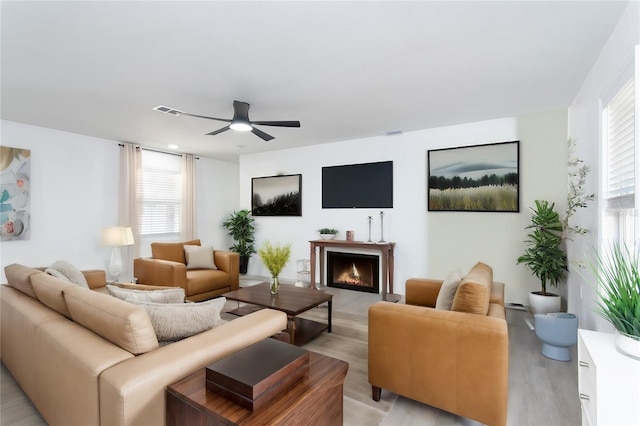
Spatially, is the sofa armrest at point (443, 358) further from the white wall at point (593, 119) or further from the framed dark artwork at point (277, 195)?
the framed dark artwork at point (277, 195)

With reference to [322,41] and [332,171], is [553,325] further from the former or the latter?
[332,171]

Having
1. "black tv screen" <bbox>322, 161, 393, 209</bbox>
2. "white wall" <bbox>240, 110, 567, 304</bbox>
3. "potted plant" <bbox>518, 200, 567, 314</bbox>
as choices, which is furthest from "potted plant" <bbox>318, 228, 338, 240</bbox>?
"potted plant" <bbox>518, 200, 567, 314</bbox>

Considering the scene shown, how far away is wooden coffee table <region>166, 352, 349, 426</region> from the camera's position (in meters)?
1.01

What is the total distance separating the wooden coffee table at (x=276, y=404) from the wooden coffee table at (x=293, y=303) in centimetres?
152

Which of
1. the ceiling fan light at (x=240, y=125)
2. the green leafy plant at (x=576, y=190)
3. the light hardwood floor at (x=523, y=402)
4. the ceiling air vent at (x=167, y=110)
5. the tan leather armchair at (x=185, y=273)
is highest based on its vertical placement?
the ceiling air vent at (x=167, y=110)

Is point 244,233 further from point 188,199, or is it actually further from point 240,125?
point 240,125

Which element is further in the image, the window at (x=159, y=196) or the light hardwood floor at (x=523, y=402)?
the window at (x=159, y=196)

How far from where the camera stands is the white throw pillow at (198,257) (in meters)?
4.68

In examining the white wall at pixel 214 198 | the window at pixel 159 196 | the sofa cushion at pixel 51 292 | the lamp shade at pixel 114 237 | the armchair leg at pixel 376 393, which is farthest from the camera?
the white wall at pixel 214 198

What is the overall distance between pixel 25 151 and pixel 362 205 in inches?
196

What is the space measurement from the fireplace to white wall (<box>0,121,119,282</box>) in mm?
3836

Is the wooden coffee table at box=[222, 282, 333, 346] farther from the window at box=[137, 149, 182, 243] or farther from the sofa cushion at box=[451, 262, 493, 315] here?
the window at box=[137, 149, 182, 243]

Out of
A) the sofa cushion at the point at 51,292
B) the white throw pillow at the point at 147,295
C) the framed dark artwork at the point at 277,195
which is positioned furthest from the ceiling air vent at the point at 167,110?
the framed dark artwork at the point at 277,195

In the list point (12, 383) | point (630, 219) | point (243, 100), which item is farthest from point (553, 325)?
point (12, 383)
